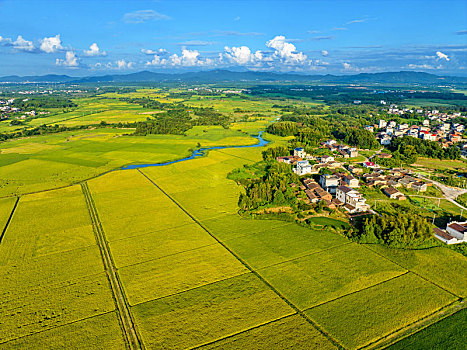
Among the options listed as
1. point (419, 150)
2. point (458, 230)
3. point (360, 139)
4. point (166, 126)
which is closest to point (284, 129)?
point (360, 139)

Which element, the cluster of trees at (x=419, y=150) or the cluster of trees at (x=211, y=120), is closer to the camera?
the cluster of trees at (x=419, y=150)

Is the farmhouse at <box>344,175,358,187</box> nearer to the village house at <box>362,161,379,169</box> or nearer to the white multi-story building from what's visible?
the white multi-story building

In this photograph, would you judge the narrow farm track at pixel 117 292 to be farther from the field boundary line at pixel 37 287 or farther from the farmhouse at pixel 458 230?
the farmhouse at pixel 458 230

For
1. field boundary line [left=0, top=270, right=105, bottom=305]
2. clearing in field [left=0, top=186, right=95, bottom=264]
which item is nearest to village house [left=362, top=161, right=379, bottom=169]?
clearing in field [left=0, top=186, right=95, bottom=264]

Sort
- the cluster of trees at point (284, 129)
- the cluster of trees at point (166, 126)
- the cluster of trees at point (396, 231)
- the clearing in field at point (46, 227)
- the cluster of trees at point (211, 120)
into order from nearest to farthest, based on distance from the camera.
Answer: the cluster of trees at point (396, 231) → the clearing in field at point (46, 227) → the cluster of trees at point (284, 129) → the cluster of trees at point (166, 126) → the cluster of trees at point (211, 120)

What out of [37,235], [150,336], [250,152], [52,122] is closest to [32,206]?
[37,235]

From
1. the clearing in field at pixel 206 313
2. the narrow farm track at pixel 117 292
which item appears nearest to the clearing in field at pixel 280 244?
the clearing in field at pixel 206 313
